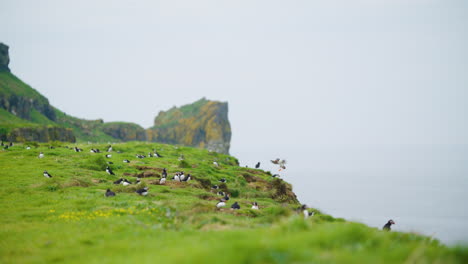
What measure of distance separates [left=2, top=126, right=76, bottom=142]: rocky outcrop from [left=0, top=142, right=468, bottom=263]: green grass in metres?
71.2

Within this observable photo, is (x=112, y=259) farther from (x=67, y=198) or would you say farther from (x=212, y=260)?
(x=67, y=198)

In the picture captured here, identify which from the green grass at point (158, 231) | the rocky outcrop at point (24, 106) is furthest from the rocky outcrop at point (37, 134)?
the green grass at point (158, 231)

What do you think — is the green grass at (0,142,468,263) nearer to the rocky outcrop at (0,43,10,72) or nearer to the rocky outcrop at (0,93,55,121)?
the rocky outcrop at (0,93,55,121)

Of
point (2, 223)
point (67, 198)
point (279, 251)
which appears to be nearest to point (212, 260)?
point (279, 251)

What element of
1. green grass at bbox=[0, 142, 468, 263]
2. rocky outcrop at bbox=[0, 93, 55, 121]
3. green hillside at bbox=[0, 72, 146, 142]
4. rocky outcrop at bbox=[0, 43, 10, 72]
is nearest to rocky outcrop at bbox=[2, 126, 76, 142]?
green hillside at bbox=[0, 72, 146, 142]

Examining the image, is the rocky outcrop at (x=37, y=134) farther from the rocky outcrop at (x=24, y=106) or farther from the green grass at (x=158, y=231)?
A: the green grass at (x=158, y=231)

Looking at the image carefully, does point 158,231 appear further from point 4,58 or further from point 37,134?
point 4,58

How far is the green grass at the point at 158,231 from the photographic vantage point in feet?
32.0

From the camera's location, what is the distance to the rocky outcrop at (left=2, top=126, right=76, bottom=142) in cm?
9828

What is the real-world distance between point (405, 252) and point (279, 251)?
12.6ft

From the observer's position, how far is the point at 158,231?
1584 centimetres

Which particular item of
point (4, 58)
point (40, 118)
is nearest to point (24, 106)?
point (40, 118)


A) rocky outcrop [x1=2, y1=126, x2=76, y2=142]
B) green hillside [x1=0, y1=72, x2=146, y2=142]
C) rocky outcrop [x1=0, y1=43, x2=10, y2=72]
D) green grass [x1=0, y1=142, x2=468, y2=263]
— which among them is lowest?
green grass [x1=0, y1=142, x2=468, y2=263]

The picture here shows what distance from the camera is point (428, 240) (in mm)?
14109
